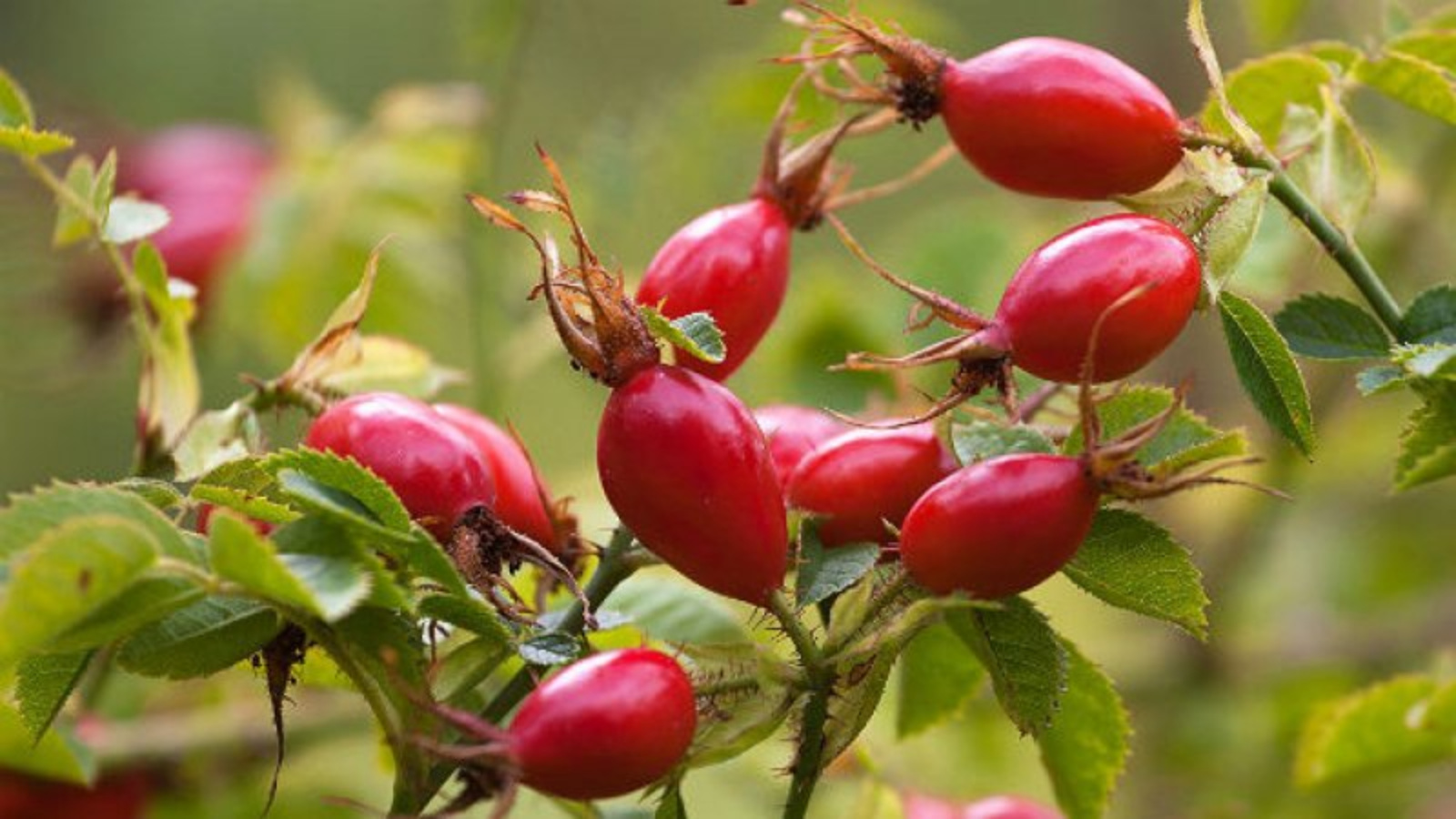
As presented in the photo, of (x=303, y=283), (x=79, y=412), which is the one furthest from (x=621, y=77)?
(x=303, y=283)

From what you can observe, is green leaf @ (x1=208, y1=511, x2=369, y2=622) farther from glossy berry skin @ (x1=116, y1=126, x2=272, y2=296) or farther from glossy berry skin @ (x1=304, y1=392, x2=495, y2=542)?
glossy berry skin @ (x1=116, y1=126, x2=272, y2=296)

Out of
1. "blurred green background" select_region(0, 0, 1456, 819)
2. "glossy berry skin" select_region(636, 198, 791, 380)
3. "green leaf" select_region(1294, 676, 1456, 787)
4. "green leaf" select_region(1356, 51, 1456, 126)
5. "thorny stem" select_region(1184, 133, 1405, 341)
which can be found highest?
"green leaf" select_region(1356, 51, 1456, 126)

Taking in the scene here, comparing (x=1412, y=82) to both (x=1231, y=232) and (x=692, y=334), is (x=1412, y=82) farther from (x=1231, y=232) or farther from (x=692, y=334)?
(x=692, y=334)

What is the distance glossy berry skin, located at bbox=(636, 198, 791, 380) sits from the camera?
1183 mm

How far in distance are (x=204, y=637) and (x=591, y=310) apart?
0.26 m

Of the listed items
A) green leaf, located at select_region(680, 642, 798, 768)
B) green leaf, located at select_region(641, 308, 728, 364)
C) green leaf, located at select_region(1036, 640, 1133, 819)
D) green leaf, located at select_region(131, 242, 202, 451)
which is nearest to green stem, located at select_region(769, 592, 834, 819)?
green leaf, located at select_region(680, 642, 798, 768)

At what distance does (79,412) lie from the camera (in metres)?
4.39

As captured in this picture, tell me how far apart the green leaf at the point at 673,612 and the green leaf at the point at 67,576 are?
1.70 feet

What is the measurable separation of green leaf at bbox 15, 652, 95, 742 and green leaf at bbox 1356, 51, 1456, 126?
2.75ft

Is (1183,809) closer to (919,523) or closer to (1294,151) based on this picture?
(1294,151)

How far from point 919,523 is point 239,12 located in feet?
14.1

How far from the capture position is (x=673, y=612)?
4.60 ft

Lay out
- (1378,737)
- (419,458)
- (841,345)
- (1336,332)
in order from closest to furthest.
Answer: (419,458) → (1336,332) → (1378,737) → (841,345)

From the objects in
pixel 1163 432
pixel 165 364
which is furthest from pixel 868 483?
pixel 165 364
